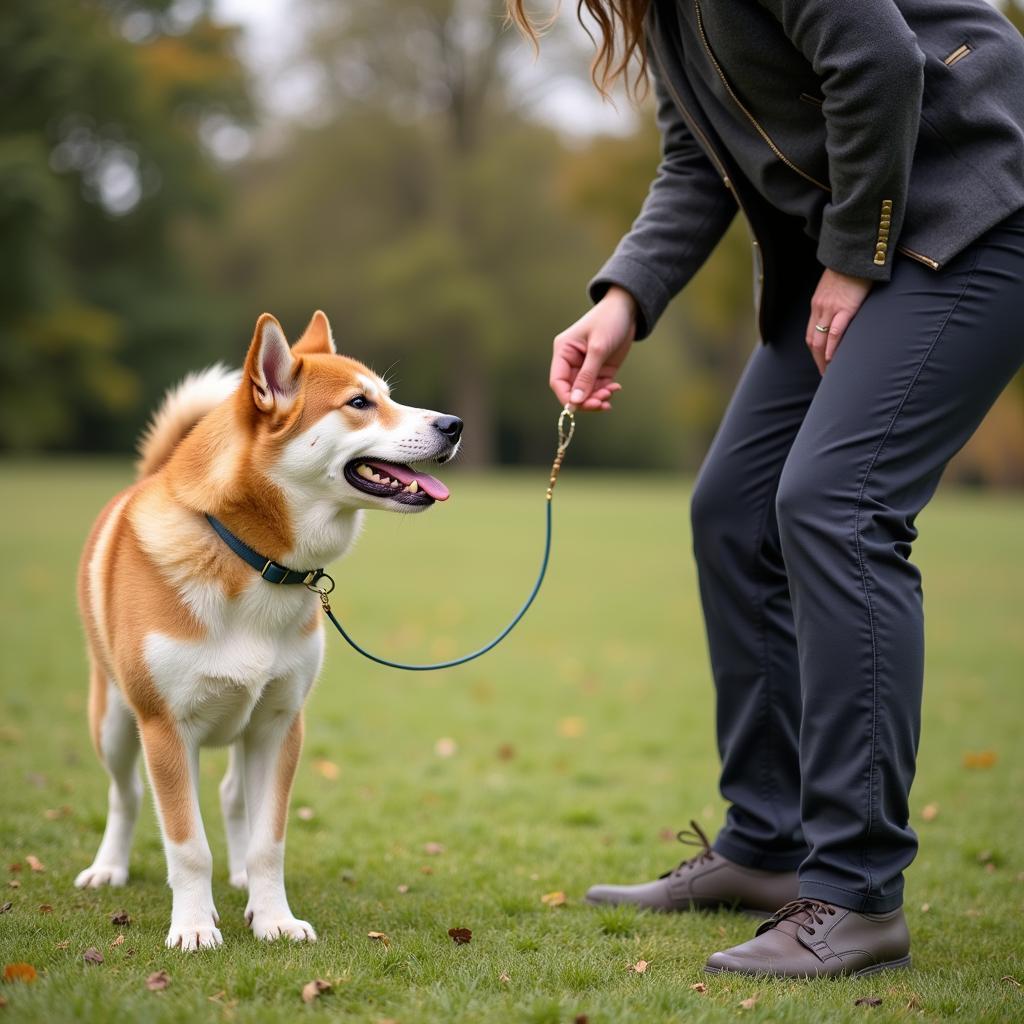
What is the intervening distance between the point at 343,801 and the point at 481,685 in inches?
111

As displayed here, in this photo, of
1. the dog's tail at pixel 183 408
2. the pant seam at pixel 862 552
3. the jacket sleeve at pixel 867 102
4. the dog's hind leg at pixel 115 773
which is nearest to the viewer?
the jacket sleeve at pixel 867 102

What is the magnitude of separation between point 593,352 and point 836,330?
0.67 m

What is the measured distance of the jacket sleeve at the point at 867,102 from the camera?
2.50m

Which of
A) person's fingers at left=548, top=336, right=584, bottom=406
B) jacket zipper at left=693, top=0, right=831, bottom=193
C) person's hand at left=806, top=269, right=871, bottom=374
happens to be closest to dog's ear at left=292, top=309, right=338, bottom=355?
person's fingers at left=548, top=336, right=584, bottom=406

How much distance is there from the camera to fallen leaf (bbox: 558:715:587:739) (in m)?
6.16

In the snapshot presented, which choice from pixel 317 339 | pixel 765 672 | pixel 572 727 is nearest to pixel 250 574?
pixel 317 339

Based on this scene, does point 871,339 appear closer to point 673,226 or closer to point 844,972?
point 673,226

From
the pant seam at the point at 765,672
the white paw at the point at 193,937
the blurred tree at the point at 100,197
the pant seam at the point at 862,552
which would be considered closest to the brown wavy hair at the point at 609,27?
the pant seam at the point at 862,552

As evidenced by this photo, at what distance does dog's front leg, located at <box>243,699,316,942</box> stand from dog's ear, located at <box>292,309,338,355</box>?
1.05 metres

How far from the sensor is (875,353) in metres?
2.66

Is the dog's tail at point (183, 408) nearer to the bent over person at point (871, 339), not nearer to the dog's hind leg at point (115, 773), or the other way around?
the dog's hind leg at point (115, 773)

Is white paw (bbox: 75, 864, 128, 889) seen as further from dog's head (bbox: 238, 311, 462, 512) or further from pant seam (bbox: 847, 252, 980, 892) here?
pant seam (bbox: 847, 252, 980, 892)

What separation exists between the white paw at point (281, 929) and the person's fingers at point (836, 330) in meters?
1.90

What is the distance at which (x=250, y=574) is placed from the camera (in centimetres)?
297
